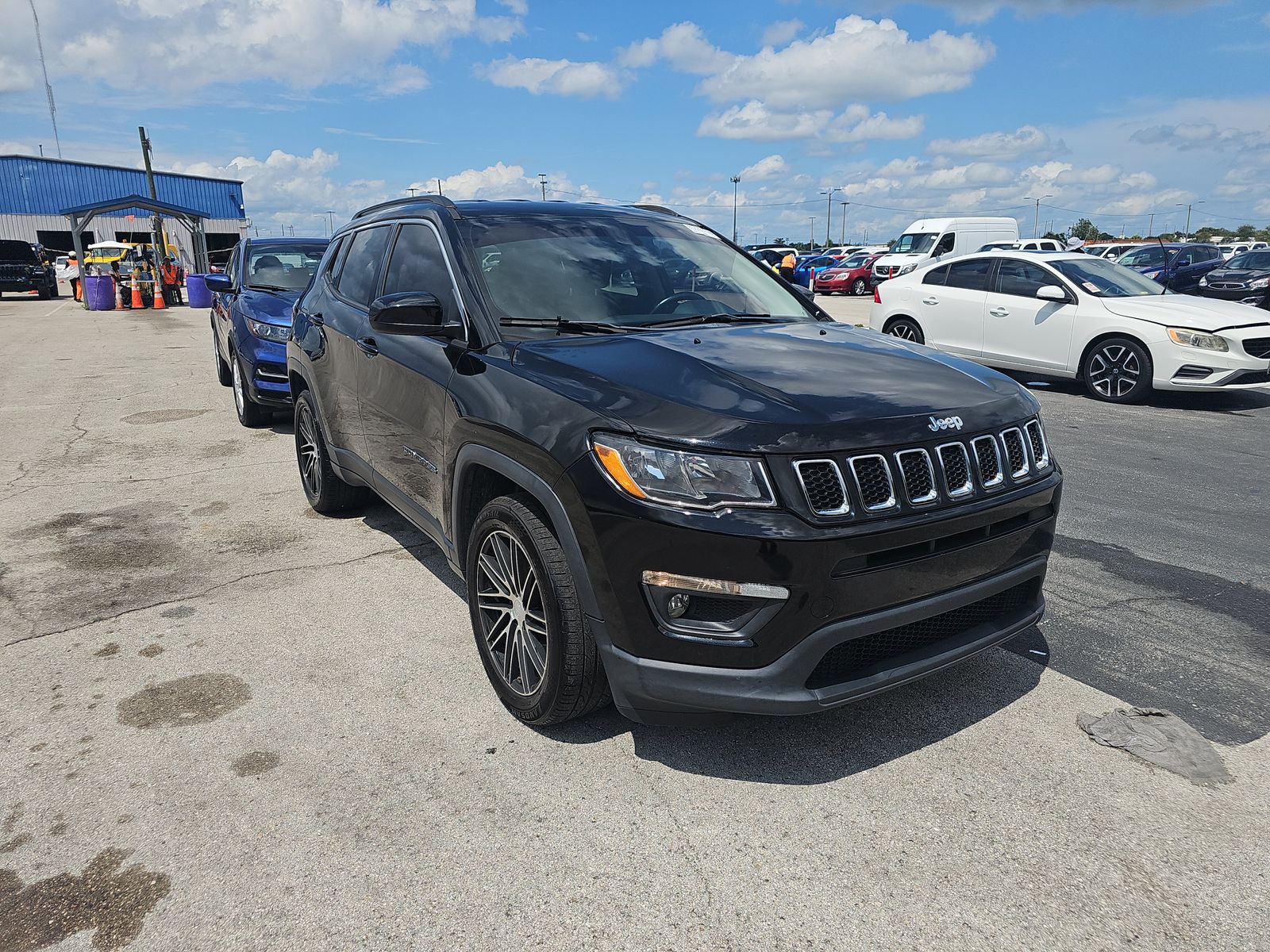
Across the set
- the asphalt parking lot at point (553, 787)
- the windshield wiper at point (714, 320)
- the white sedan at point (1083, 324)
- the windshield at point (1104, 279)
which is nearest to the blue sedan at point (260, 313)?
the asphalt parking lot at point (553, 787)

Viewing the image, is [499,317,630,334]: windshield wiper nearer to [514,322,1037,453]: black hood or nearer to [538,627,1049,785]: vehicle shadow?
[514,322,1037,453]: black hood

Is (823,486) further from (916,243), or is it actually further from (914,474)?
(916,243)

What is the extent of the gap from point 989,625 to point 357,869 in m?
2.07

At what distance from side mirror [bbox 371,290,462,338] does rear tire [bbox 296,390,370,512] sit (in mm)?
1992

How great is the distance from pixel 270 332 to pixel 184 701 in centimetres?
522

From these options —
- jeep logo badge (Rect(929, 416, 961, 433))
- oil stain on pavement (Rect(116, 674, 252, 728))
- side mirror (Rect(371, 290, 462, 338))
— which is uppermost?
side mirror (Rect(371, 290, 462, 338))

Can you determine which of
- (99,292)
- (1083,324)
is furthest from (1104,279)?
(99,292)

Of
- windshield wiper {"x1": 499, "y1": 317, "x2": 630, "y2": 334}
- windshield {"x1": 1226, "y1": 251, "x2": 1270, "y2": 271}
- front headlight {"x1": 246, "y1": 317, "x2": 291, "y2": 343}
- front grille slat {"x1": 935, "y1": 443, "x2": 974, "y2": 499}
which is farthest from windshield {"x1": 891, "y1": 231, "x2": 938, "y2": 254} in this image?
front grille slat {"x1": 935, "y1": 443, "x2": 974, "y2": 499}

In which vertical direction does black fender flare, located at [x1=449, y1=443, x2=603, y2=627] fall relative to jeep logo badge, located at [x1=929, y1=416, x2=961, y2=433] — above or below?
below

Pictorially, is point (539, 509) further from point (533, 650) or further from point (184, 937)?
point (184, 937)

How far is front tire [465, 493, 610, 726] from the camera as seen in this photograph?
8.84 ft

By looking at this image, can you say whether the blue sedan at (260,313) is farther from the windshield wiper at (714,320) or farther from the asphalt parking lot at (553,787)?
the windshield wiper at (714,320)

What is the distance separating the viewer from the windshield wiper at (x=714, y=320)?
3.47m

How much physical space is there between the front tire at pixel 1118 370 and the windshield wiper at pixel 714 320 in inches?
293
